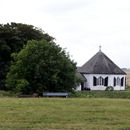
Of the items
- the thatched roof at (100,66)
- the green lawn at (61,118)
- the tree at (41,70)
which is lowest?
the green lawn at (61,118)

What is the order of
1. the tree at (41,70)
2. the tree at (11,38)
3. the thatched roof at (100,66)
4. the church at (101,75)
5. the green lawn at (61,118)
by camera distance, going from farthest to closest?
the thatched roof at (100,66) → the church at (101,75) → the tree at (11,38) → the tree at (41,70) → the green lawn at (61,118)

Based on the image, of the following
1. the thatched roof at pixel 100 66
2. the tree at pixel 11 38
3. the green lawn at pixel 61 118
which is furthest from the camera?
the thatched roof at pixel 100 66

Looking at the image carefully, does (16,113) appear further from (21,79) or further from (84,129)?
(21,79)

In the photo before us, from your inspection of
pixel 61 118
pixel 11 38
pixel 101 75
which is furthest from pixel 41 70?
pixel 61 118

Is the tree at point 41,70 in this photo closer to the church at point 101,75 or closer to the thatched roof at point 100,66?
the church at point 101,75

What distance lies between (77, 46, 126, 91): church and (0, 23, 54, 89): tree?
51.8 ft

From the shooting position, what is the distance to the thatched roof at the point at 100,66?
7569 centimetres

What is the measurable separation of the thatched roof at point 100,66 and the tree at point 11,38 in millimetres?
15878

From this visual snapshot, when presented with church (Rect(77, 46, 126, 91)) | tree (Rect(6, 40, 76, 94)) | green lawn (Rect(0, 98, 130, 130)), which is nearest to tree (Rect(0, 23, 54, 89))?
tree (Rect(6, 40, 76, 94))

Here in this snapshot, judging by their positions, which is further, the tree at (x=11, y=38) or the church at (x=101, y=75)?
the church at (x=101, y=75)

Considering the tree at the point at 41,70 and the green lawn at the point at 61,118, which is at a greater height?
the tree at the point at 41,70

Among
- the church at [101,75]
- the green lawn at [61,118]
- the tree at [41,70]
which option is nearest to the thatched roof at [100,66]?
the church at [101,75]

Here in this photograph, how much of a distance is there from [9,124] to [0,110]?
5162 millimetres

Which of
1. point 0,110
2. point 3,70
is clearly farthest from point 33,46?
point 0,110
